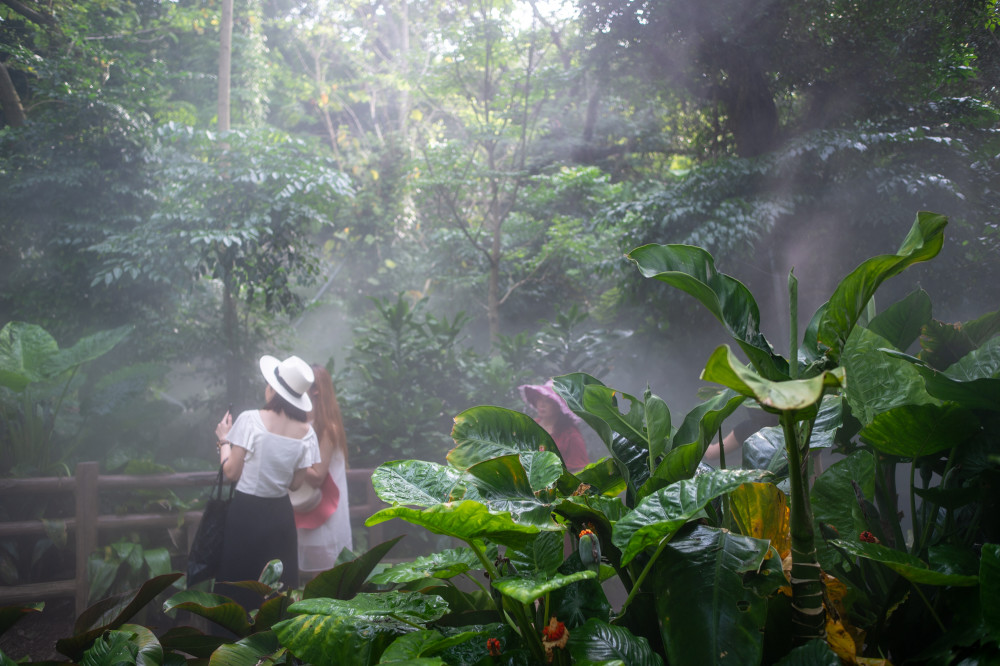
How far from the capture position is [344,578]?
0.81 metres

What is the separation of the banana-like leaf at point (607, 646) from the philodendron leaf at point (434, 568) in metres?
0.15

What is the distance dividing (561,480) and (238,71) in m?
6.54

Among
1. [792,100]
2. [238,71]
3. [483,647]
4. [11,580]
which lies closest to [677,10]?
[792,100]

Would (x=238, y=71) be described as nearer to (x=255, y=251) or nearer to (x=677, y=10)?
(x=255, y=251)

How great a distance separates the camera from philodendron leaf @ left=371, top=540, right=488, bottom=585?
66cm

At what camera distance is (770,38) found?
2697mm

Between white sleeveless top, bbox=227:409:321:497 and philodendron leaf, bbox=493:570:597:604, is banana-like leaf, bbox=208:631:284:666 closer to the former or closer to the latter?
philodendron leaf, bbox=493:570:597:604

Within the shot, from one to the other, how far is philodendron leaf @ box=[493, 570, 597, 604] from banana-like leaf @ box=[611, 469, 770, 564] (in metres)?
0.05

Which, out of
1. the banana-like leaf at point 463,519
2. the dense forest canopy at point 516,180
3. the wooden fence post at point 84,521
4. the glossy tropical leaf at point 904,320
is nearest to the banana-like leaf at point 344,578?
the banana-like leaf at point 463,519

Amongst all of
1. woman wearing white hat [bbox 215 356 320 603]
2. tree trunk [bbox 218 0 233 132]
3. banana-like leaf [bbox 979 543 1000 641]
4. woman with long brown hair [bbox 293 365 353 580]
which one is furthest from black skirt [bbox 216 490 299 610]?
tree trunk [bbox 218 0 233 132]

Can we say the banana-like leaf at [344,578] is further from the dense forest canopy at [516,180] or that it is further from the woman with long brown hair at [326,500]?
the dense forest canopy at [516,180]

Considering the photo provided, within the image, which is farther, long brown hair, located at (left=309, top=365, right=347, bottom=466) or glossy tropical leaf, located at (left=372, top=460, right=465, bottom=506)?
long brown hair, located at (left=309, top=365, right=347, bottom=466)

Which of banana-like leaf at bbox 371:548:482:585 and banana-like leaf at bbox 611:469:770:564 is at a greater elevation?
banana-like leaf at bbox 611:469:770:564

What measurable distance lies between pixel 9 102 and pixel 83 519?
105 inches
